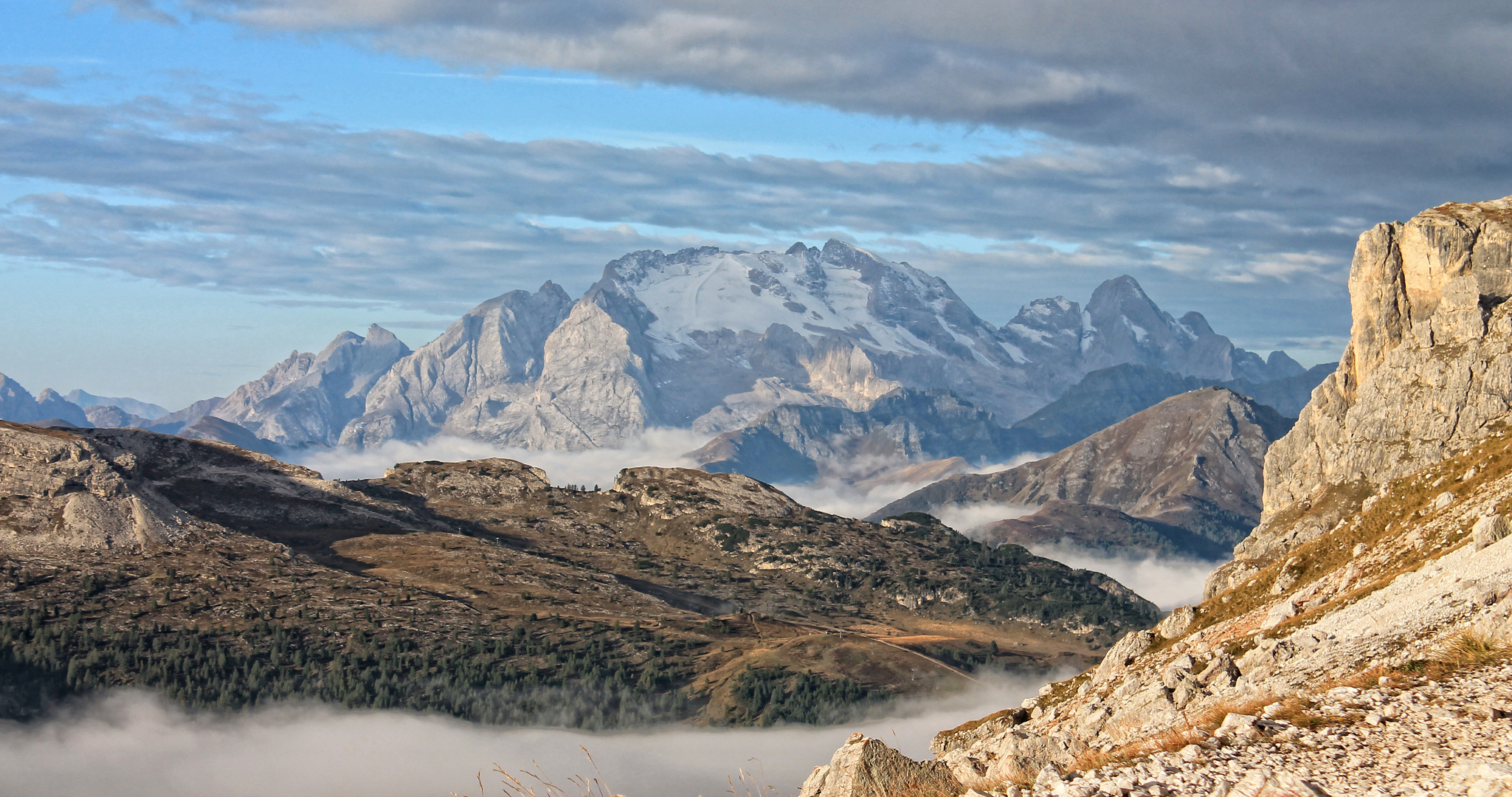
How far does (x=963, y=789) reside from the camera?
113ft

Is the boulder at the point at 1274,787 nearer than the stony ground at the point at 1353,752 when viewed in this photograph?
Yes

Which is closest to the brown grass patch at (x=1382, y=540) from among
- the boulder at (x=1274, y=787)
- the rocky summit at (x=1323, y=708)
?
the rocky summit at (x=1323, y=708)

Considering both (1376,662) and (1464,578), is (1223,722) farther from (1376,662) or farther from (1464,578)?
(1464,578)

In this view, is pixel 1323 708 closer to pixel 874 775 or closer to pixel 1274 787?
pixel 1274 787

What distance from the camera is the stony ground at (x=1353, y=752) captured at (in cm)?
2652

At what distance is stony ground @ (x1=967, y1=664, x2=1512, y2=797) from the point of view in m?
26.5

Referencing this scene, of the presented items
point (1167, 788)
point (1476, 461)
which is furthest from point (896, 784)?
point (1476, 461)

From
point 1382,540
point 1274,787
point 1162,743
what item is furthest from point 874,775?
point 1382,540

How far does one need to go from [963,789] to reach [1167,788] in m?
8.27

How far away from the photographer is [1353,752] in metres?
28.7

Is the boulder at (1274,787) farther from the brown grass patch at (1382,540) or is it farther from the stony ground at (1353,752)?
the brown grass patch at (1382,540)

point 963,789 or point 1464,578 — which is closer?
point 963,789

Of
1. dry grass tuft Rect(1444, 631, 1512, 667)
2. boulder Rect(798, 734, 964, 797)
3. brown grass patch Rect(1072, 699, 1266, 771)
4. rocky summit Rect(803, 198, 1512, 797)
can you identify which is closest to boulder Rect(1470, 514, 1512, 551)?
rocky summit Rect(803, 198, 1512, 797)

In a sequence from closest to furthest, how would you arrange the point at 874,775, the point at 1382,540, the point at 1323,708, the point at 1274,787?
the point at 1274,787
the point at 1323,708
the point at 874,775
the point at 1382,540
